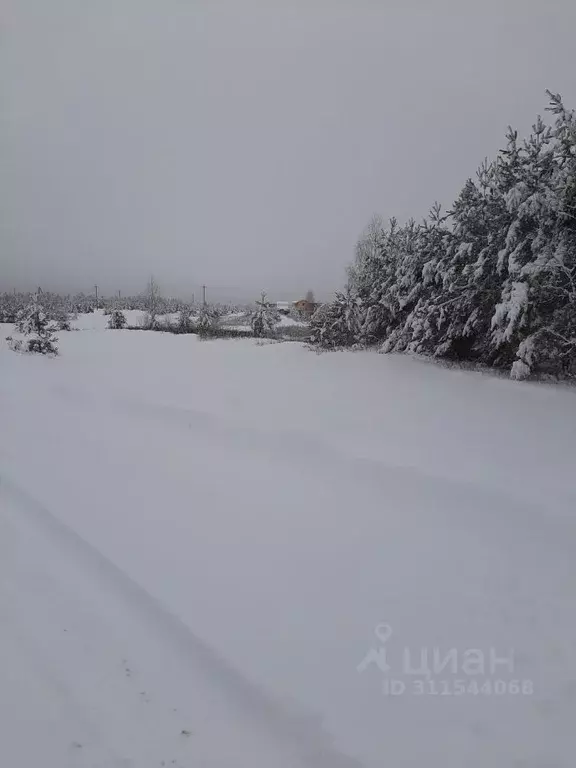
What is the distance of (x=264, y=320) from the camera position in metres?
7.81

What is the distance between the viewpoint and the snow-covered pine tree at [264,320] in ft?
25.5

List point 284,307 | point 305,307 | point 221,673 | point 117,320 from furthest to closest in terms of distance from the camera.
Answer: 1. point 117,320
2. point 305,307
3. point 284,307
4. point 221,673

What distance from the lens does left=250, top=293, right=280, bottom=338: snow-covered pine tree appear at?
Result: 777 centimetres

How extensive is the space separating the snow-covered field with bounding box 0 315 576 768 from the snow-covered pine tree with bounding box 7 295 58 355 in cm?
464

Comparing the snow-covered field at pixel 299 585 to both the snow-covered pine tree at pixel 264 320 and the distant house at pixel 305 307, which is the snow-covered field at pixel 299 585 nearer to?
the snow-covered pine tree at pixel 264 320

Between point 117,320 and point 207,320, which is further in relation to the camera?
point 117,320

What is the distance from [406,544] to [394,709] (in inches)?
46.7

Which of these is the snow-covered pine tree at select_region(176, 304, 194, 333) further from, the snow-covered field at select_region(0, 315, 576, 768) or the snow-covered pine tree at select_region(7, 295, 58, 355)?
the snow-covered field at select_region(0, 315, 576, 768)

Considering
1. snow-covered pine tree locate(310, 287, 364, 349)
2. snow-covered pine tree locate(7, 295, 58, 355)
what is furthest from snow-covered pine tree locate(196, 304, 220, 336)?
snow-covered pine tree locate(7, 295, 58, 355)

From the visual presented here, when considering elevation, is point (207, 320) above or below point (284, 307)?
below

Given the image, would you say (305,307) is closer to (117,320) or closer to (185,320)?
(185,320)

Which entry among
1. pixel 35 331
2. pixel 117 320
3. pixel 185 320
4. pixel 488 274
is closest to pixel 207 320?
pixel 185 320

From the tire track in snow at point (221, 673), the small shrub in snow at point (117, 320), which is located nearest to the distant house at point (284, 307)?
the small shrub in snow at point (117, 320)

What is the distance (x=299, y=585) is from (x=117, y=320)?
10235 mm
